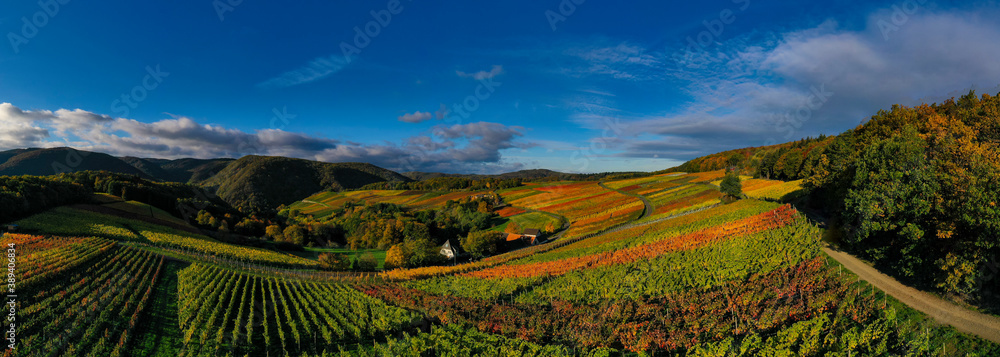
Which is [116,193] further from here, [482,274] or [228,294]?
[482,274]

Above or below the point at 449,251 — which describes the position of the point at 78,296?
above

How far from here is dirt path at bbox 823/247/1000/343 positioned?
16156 millimetres

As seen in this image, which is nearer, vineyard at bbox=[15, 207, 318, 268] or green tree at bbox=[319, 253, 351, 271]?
vineyard at bbox=[15, 207, 318, 268]

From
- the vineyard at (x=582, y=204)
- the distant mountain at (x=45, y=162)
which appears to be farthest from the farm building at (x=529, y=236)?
the distant mountain at (x=45, y=162)

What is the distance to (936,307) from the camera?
18.5 m

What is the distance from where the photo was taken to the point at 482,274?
4209 cm

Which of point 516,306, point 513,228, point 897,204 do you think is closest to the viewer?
point 897,204

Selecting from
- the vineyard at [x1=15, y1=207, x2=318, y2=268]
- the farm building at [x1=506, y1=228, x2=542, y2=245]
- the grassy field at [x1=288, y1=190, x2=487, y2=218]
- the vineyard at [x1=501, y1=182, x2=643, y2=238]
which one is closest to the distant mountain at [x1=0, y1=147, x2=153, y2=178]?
the grassy field at [x1=288, y1=190, x2=487, y2=218]

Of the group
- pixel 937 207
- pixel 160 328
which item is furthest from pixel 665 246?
pixel 160 328

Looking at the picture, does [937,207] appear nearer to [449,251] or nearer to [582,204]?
[449,251]

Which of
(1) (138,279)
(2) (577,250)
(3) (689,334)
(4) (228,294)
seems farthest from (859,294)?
(1) (138,279)

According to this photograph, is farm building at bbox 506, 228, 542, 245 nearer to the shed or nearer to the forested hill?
the shed

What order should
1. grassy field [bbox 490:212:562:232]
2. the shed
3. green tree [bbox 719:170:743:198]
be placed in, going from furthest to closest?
grassy field [bbox 490:212:562:232] < the shed < green tree [bbox 719:170:743:198]

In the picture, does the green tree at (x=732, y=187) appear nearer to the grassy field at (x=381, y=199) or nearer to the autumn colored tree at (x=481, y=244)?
the autumn colored tree at (x=481, y=244)
